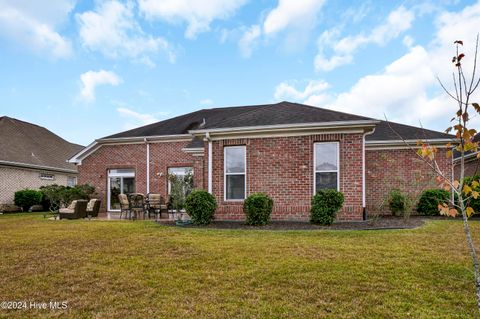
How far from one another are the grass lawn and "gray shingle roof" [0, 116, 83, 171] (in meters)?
16.4

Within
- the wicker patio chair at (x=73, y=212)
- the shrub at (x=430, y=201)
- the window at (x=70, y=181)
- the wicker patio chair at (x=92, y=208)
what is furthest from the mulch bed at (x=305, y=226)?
the window at (x=70, y=181)

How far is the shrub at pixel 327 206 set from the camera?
30.9 feet

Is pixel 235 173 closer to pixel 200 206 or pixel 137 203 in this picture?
pixel 200 206

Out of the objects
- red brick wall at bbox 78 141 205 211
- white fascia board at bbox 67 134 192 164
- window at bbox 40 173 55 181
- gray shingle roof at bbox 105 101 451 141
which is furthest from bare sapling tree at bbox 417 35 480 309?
window at bbox 40 173 55 181

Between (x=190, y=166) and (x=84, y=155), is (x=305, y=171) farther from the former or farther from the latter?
(x=84, y=155)

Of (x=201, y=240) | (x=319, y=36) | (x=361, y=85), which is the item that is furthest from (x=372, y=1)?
(x=201, y=240)

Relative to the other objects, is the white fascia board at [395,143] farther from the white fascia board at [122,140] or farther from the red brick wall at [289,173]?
the white fascia board at [122,140]

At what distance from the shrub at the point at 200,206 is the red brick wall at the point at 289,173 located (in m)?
1.19

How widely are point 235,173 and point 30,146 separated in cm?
1962

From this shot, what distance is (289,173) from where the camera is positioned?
10.8m

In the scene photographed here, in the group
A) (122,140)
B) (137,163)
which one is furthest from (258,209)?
(122,140)

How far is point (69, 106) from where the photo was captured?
1770cm

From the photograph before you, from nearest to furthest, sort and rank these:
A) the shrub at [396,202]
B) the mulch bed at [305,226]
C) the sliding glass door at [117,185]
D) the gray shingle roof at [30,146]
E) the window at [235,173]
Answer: the mulch bed at [305,226], the window at [235,173], the shrub at [396,202], the sliding glass door at [117,185], the gray shingle roof at [30,146]

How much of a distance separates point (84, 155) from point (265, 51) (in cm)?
1203
